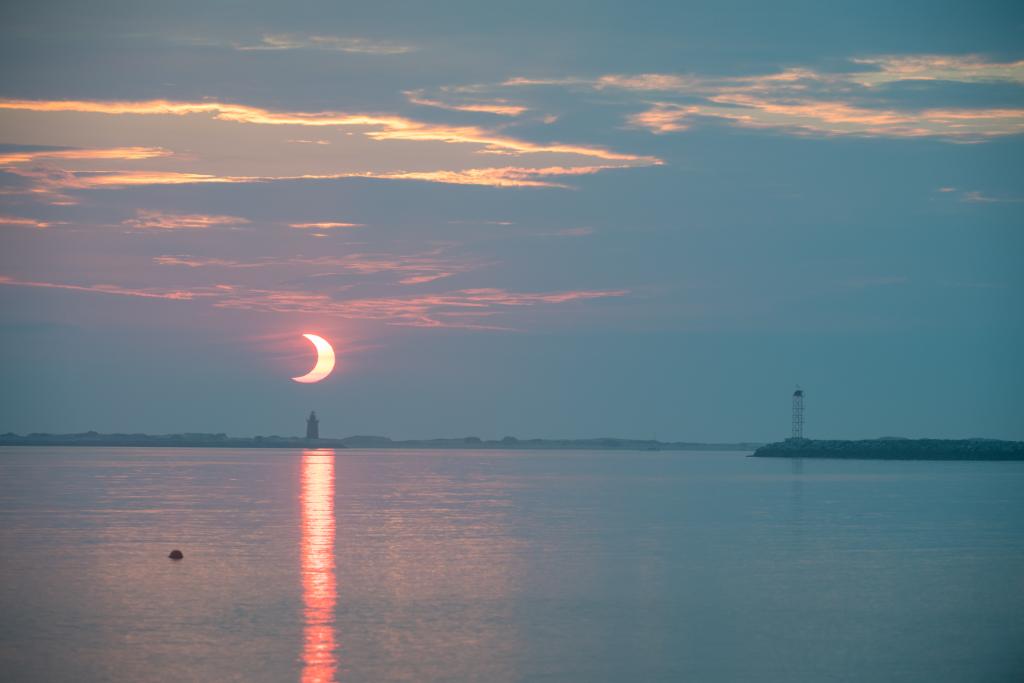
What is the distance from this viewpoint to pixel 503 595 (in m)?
31.5

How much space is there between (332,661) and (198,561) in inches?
603

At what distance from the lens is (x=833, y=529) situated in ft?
171

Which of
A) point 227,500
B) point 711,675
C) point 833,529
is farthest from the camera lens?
point 227,500

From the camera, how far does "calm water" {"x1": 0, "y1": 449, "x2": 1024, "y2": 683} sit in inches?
928

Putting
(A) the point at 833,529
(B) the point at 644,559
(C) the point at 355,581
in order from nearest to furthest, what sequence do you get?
(C) the point at 355,581
(B) the point at 644,559
(A) the point at 833,529

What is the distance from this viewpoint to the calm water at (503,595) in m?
23.6

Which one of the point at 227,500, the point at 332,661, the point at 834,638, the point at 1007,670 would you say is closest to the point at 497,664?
the point at 332,661

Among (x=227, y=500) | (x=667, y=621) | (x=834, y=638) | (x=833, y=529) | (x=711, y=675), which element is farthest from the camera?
(x=227, y=500)

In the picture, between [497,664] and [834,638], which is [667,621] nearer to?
[834,638]

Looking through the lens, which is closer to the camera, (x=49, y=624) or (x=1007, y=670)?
(x=1007, y=670)

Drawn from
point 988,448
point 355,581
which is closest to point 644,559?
point 355,581

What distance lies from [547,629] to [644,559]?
43.4 feet

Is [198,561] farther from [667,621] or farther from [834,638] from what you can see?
[834,638]

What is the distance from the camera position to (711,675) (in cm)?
2281
